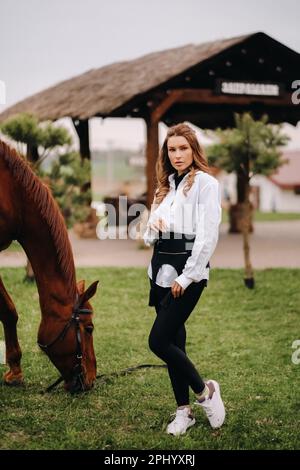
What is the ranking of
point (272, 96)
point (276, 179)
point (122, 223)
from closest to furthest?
point (272, 96)
point (122, 223)
point (276, 179)

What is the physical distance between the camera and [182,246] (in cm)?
298

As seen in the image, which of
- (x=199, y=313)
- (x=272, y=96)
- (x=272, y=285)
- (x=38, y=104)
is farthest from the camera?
(x=38, y=104)

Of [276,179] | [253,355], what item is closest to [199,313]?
[253,355]

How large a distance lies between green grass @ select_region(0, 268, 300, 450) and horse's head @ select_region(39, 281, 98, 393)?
0.23 meters

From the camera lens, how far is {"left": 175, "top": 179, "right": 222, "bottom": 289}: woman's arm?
2857mm

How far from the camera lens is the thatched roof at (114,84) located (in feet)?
34.2

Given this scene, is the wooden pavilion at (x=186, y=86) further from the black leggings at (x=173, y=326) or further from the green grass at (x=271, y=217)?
the black leggings at (x=173, y=326)

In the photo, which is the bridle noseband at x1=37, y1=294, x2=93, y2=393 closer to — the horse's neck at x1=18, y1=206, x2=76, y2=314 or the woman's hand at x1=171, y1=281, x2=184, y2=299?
the horse's neck at x1=18, y1=206, x2=76, y2=314

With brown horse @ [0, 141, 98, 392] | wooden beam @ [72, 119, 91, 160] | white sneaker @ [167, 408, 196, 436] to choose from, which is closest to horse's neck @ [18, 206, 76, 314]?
brown horse @ [0, 141, 98, 392]

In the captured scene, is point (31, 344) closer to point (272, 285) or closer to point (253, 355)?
point (253, 355)

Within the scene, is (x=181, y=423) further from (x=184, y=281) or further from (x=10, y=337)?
(x=10, y=337)

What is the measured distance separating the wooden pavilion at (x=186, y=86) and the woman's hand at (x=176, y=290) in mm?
7573

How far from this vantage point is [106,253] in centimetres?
1053
